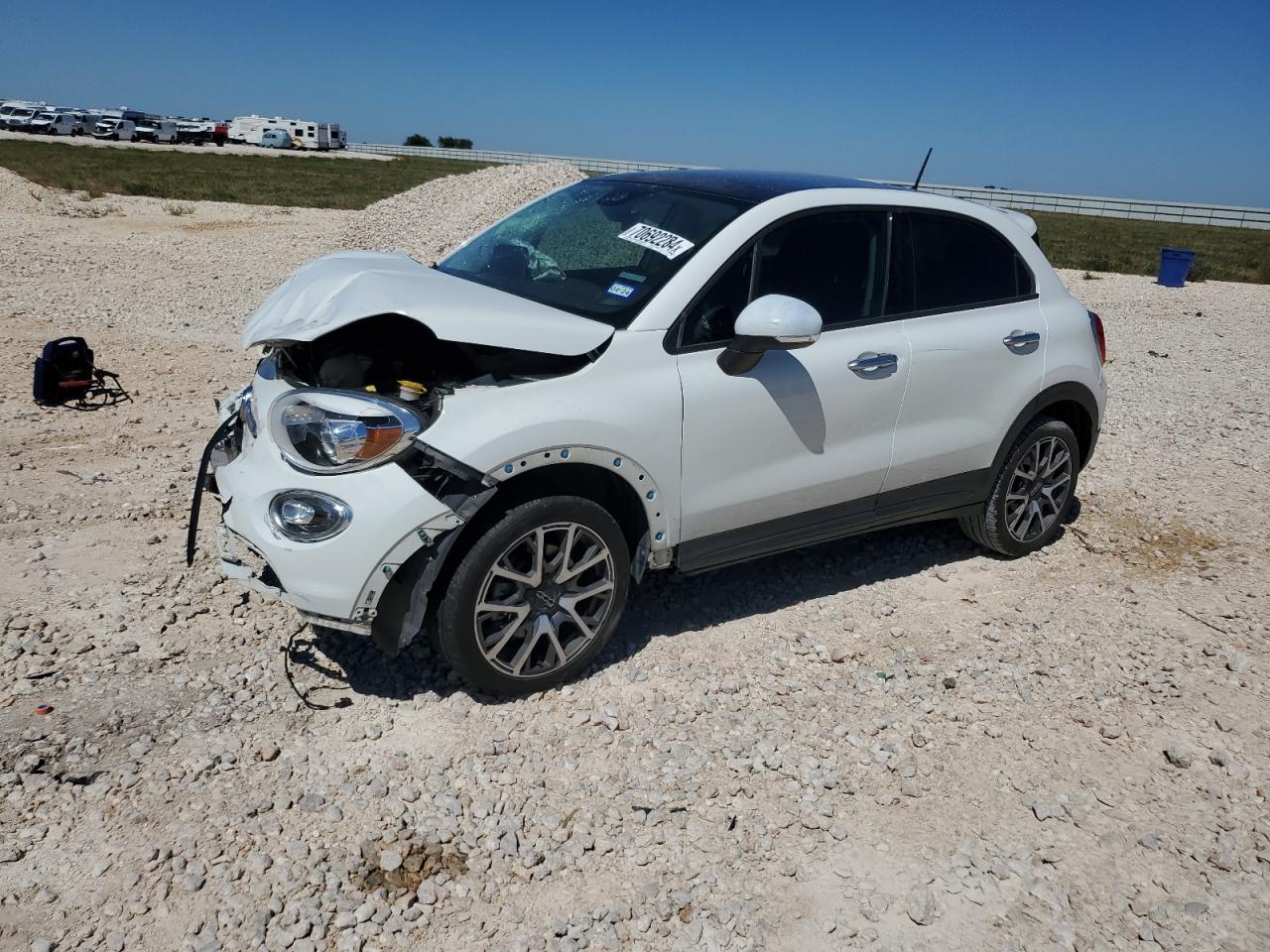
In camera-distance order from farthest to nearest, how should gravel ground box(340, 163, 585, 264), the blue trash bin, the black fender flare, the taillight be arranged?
the blue trash bin → gravel ground box(340, 163, 585, 264) → the taillight → the black fender flare

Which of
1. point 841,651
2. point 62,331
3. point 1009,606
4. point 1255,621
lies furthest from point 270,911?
point 62,331

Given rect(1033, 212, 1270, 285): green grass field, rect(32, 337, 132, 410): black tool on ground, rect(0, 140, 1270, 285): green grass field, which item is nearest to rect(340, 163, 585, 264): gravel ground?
rect(32, 337, 132, 410): black tool on ground

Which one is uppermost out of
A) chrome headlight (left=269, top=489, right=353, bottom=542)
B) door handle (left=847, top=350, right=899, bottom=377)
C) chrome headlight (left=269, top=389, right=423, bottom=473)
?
door handle (left=847, top=350, right=899, bottom=377)

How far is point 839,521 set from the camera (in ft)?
15.1

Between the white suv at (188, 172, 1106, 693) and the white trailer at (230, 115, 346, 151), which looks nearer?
the white suv at (188, 172, 1106, 693)

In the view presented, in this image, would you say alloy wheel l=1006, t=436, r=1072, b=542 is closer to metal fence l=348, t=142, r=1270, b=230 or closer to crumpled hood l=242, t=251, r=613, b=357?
crumpled hood l=242, t=251, r=613, b=357

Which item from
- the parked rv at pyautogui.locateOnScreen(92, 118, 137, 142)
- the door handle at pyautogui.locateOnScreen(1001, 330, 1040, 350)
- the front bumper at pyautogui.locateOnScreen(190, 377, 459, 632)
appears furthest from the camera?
the parked rv at pyautogui.locateOnScreen(92, 118, 137, 142)

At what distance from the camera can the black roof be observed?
14.5 ft

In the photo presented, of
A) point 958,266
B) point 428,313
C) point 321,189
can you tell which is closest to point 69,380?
point 428,313

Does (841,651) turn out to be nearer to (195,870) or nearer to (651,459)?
(651,459)

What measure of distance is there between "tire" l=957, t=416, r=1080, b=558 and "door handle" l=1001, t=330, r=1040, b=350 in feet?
1.54

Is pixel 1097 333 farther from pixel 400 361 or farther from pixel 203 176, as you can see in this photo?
pixel 203 176

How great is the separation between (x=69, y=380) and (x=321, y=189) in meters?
26.9

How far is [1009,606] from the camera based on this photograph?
16.7 feet
